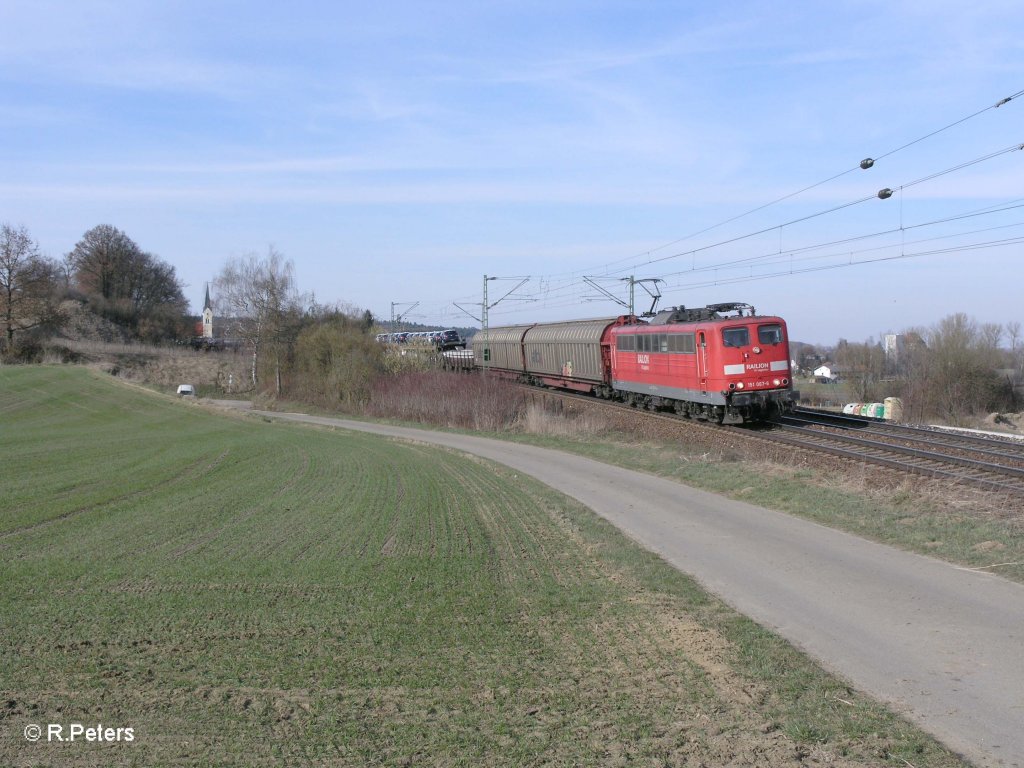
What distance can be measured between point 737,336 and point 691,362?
82.9 inches

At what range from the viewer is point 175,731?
5324mm

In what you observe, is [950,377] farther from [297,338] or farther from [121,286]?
[121,286]

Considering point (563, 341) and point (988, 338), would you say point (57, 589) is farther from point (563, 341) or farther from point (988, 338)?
point (988, 338)

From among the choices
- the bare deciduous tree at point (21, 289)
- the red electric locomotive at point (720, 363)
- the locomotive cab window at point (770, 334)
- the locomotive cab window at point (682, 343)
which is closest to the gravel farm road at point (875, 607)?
the red electric locomotive at point (720, 363)

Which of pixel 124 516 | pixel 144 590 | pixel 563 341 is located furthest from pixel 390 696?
pixel 563 341

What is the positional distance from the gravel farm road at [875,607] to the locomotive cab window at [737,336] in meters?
10.5

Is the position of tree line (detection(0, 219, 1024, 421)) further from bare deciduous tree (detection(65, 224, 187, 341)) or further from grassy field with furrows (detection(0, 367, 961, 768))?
grassy field with furrows (detection(0, 367, 961, 768))

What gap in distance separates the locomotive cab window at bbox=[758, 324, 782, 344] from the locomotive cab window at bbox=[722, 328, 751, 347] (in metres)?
0.43

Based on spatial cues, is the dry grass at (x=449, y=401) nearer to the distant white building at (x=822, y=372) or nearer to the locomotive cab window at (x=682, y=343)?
the locomotive cab window at (x=682, y=343)

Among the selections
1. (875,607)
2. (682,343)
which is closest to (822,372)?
(682,343)

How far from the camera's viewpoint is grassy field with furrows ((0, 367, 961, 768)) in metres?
5.20

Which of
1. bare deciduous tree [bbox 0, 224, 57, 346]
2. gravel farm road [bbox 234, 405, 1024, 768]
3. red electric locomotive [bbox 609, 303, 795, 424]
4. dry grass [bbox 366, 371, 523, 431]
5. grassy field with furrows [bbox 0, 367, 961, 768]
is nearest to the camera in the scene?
grassy field with furrows [bbox 0, 367, 961, 768]

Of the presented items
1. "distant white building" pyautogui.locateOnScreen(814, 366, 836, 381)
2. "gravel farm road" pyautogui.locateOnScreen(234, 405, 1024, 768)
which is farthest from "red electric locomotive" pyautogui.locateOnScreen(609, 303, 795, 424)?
"distant white building" pyautogui.locateOnScreen(814, 366, 836, 381)

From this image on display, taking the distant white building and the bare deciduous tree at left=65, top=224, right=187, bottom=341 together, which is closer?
the distant white building
